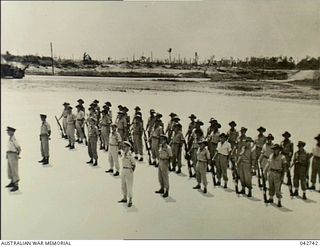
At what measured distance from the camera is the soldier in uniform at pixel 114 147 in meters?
2.92

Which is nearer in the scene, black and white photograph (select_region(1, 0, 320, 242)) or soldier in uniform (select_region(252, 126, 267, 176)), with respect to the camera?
black and white photograph (select_region(1, 0, 320, 242))

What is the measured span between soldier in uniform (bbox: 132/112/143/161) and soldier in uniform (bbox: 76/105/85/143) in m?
0.32

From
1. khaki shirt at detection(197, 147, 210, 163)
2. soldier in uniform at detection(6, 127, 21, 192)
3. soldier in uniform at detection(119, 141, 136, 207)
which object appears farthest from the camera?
khaki shirt at detection(197, 147, 210, 163)

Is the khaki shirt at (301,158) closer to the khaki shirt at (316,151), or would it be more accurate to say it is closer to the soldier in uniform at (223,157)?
the khaki shirt at (316,151)

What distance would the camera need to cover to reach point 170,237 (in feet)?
9.61

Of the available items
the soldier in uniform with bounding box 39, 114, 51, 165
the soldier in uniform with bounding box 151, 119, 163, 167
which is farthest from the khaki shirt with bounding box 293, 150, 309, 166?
the soldier in uniform with bounding box 39, 114, 51, 165

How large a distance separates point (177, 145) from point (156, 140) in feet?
0.45

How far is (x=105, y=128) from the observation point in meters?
3.03

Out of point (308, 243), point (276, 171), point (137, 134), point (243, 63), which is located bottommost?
point (308, 243)

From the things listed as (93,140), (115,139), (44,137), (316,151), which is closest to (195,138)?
(115,139)

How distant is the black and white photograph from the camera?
2.81 meters

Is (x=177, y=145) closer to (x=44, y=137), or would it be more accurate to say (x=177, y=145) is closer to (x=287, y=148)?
(x=287, y=148)

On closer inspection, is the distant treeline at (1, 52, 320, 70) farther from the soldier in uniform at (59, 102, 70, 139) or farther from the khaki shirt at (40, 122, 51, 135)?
the khaki shirt at (40, 122, 51, 135)

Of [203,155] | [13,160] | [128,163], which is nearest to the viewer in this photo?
[13,160]
